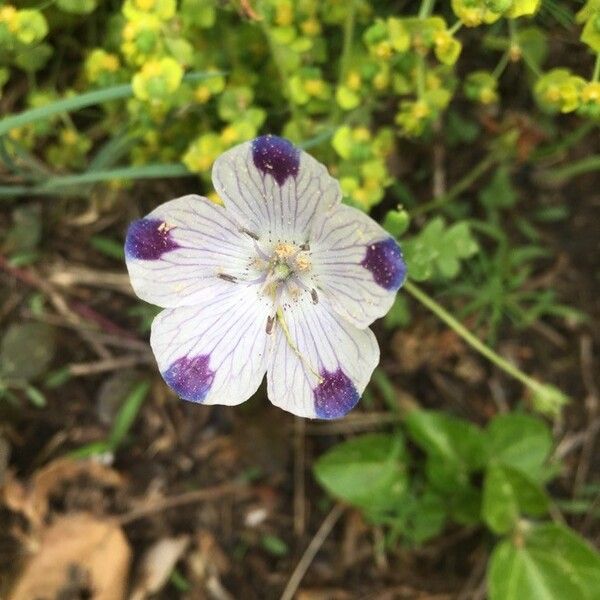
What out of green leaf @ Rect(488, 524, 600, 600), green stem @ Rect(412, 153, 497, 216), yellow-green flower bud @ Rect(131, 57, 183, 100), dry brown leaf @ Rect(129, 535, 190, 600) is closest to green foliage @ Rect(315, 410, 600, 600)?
green leaf @ Rect(488, 524, 600, 600)

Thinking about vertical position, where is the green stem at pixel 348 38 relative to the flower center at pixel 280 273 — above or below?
above

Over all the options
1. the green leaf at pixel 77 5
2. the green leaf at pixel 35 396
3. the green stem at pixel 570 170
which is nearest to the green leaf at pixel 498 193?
the green stem at pixel 570 170

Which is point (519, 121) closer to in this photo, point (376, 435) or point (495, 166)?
point (495, 166)

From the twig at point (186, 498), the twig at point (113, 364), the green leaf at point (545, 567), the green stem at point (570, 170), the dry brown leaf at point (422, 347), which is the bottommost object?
the twig at point (186, 498)

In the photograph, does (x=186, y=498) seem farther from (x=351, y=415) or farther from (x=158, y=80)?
(x=158, y=80)

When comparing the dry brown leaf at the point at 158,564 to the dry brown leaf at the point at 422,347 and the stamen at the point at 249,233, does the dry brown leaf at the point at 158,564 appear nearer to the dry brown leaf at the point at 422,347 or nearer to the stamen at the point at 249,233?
the dry brown leaf at the point at 422,347

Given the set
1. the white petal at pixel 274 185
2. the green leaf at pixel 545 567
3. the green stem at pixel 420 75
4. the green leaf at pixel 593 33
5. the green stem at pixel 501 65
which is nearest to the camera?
the white petal at pixel 274 185

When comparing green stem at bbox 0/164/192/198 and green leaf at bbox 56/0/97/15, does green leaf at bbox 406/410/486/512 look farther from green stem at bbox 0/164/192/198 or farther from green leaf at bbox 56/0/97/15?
green leaf at bbox 56/0/97/15
